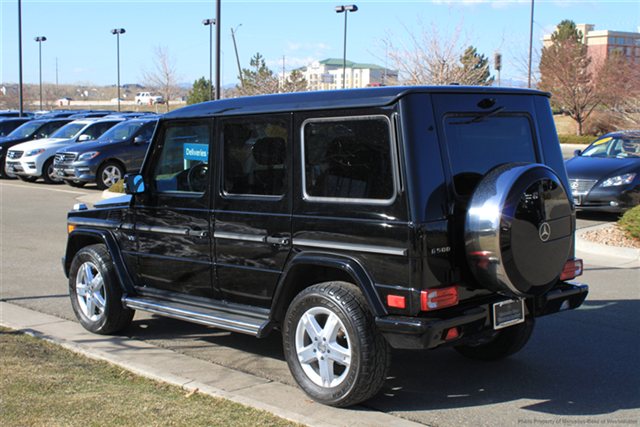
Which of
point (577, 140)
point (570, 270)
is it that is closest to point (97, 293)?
point (570, 270)

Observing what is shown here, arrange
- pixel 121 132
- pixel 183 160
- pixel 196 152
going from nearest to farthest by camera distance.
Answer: pixel 196 152, pixel 183 160, pixel 121 132

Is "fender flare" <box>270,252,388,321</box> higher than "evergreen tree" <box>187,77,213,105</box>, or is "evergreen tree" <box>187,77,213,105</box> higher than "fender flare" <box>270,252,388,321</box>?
"evergreen tree" <box>187,77,213,105</box>

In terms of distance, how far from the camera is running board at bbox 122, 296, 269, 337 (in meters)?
5.37

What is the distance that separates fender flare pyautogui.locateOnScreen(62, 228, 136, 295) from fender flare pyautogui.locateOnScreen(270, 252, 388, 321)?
1806 millimetres

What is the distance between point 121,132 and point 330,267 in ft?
56.9

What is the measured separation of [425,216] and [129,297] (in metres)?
3.05

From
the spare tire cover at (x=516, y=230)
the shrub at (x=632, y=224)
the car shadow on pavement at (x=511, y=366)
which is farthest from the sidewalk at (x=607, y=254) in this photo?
the spare tire cover at (x=516, y=230)

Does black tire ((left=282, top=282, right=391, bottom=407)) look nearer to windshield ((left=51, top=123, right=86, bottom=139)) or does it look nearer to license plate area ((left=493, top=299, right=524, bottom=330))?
license plate area ((left=493, top=299, right=524, bottom=330))

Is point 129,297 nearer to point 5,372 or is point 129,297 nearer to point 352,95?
point 5,372

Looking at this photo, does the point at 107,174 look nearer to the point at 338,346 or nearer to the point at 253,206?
the point at 253,206

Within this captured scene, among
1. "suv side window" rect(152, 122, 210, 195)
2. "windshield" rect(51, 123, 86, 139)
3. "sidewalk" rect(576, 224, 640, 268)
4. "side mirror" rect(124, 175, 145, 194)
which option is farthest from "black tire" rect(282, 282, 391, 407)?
"windshield" rect(51, 123, 86, 139)

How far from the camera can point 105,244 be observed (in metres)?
6.69

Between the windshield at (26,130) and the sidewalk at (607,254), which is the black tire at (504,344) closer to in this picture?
the sidewalk at (607,254)

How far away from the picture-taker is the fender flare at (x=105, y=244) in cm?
651
